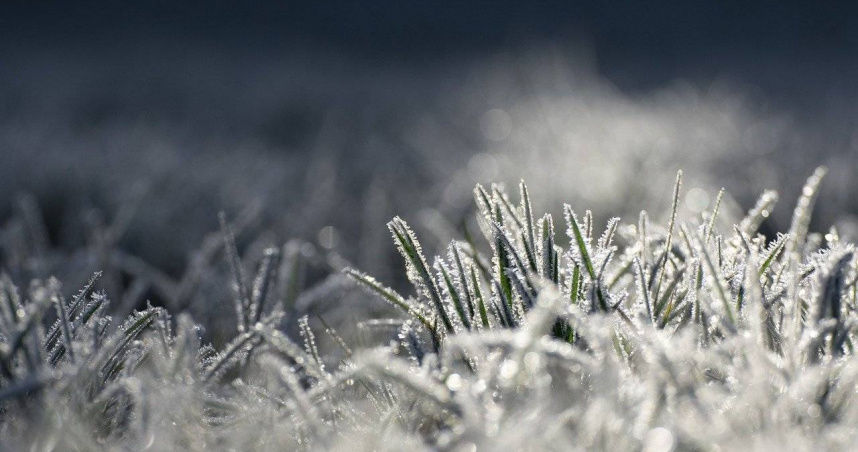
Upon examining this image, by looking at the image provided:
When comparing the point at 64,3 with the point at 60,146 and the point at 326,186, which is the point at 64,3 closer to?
the point at 60,146

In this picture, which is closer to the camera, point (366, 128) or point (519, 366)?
point (519, 366)

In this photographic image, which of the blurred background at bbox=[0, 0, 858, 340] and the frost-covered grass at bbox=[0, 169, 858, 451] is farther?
the blurred background at bbox=[0, 0, 858, 340]

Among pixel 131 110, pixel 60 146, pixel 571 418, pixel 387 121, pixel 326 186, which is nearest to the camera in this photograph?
pixel 571 418

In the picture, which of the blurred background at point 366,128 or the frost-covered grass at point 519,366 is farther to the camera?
the blurred background at point 366,128

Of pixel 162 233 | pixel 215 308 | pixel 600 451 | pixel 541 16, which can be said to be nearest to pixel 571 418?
pixel 600 451
